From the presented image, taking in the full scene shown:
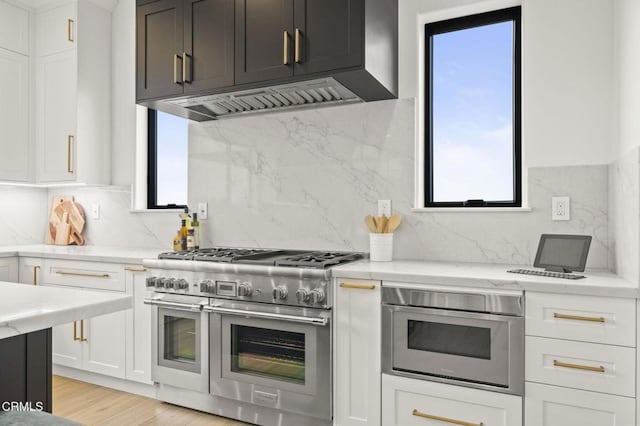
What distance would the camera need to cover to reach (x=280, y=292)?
229cm

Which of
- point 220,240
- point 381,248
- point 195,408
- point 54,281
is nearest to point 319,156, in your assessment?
point 381,248

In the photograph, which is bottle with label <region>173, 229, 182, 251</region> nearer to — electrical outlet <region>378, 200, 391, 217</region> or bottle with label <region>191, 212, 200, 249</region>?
bottle with label <region>191, 212, 200, 249</region>

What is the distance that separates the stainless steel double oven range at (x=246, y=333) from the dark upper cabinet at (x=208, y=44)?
1012 mm

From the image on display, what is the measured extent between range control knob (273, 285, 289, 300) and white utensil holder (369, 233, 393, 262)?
55 cm

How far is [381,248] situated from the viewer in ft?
8.23

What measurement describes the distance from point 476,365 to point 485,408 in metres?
0.18

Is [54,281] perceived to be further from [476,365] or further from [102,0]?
[476,365]

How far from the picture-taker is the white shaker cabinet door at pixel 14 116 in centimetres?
335

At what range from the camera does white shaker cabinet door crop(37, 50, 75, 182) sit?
3.38 metres

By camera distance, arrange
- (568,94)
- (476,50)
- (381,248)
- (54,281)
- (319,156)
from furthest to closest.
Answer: (54,281), (319,156), (476,50), (381,248), (568,94)

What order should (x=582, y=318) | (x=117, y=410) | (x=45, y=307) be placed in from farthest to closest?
1. (x=117, y=410)
2. (x=582, y=318)
3. (x=45, y=307)

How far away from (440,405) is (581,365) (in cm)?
60

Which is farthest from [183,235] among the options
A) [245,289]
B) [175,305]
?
[245,289]

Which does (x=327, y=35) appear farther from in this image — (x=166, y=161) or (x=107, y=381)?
(x=107, y=381)
